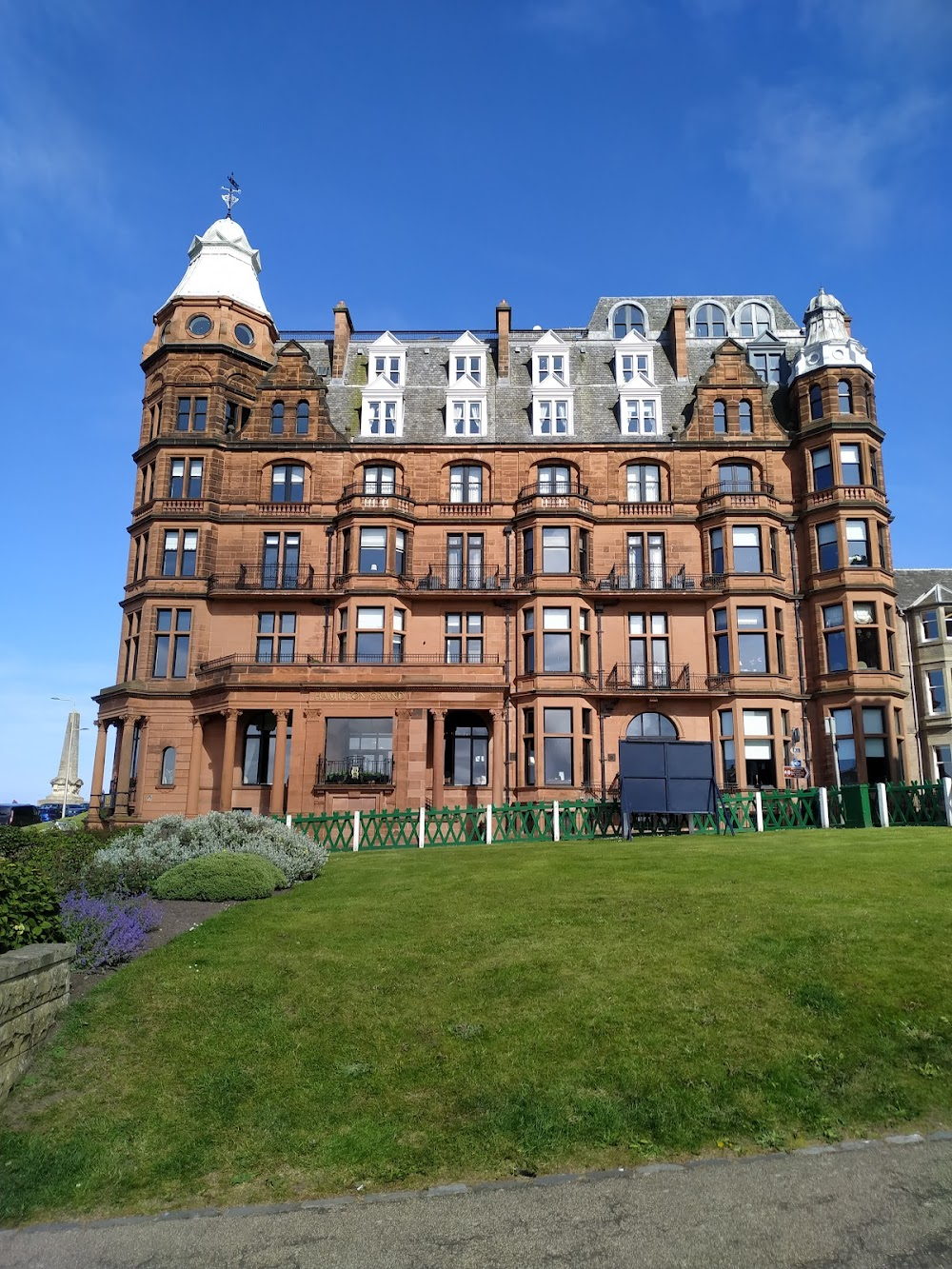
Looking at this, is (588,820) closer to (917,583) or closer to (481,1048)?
(481,1048)

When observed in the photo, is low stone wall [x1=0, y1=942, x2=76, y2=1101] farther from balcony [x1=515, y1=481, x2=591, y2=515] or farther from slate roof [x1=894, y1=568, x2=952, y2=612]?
slate roof [x1=894, y1=568, x2=952, y2=612]

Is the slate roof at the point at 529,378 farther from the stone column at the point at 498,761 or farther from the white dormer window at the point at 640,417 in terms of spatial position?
the stone column at the point at 498,761

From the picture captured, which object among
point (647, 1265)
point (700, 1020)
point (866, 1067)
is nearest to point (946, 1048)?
point (866, 1067)

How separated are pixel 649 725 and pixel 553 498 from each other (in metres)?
11.3

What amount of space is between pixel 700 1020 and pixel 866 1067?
5.98 ft

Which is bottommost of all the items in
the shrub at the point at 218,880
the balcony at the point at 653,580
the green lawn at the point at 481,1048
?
the green lawn at the point at 481,1048

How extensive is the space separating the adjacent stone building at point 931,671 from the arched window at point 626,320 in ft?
74.9

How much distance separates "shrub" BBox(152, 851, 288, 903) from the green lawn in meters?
2.82

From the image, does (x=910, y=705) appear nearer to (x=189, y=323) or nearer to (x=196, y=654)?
(x=196, y=654)

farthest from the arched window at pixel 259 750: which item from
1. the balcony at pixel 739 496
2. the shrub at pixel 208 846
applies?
the balcony at pixel 739 496

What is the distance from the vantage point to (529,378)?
48312 millimetres

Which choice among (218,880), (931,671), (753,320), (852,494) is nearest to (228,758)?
(218,880)

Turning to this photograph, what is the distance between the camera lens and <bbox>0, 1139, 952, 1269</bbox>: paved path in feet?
23.0

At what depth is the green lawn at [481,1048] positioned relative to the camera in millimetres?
8578
